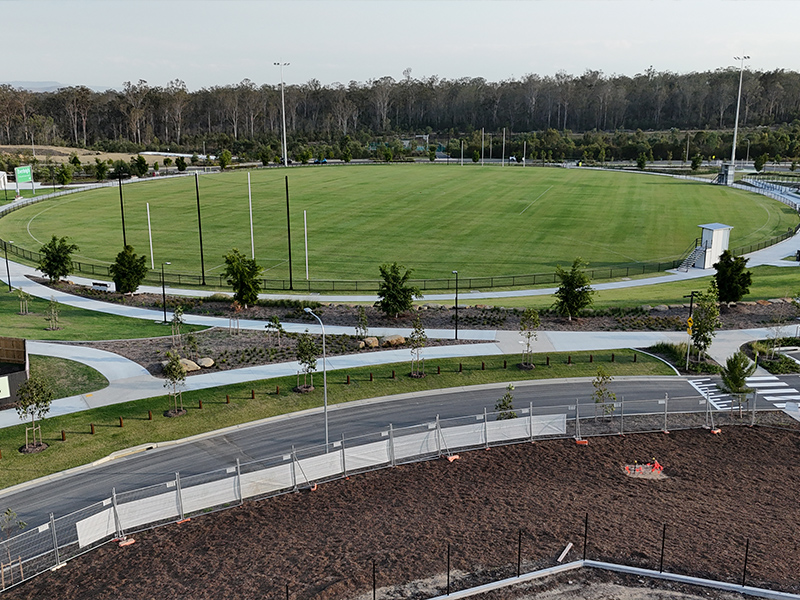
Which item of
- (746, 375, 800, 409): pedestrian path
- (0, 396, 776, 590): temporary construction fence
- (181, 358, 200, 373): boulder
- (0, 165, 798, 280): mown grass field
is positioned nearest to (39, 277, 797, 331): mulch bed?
(746, 375, 800, 409): pedestrian path

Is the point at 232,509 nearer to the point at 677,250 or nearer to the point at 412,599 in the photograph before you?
the point at 412,599

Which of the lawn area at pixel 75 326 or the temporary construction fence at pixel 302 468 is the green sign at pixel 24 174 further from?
the temporary construction fence at pixel 302 468

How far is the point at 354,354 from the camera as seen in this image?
4069 cm

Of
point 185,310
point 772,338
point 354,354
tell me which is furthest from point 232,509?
point 772,338

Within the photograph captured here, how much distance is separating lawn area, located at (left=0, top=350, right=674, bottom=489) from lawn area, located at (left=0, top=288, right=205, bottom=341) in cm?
1152

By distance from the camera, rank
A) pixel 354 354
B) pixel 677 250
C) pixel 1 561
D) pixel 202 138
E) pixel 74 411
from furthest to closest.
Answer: pixel 202 138, pixel 677 250, pixel 354 354, pixel 74 411, pixel 1 561

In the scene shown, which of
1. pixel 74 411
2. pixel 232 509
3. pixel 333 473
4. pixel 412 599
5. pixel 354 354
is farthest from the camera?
pixel 354 354

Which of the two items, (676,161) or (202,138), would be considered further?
(202,138)

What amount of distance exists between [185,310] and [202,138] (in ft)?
513

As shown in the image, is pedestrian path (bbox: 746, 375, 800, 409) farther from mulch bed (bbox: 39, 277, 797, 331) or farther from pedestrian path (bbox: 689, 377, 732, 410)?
mulch bed (bbox: 39, 277, 797, 331)

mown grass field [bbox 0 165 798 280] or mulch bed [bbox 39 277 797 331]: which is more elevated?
mown grass field [bbox 0 165 798 280]

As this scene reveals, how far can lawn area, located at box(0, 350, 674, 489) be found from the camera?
95.9 ft

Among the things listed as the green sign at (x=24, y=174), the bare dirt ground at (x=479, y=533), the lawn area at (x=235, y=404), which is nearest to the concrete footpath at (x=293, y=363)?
the lawn area at (x=235, y=404)

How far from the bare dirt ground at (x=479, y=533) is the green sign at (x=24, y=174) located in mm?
106091
